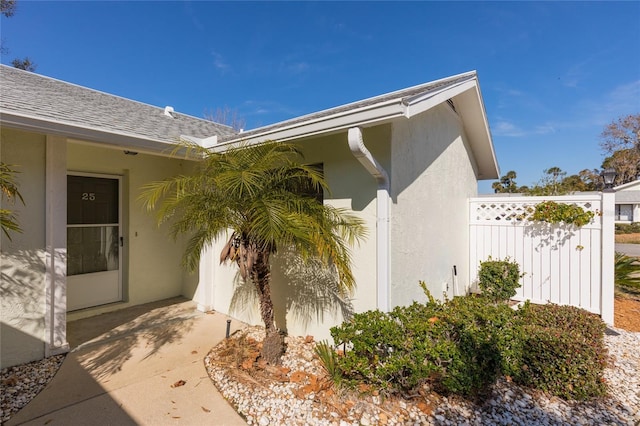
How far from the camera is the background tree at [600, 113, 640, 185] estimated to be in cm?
2884

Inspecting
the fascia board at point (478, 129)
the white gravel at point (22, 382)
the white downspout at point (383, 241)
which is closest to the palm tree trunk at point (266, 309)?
the white downspout at point (383, 241)

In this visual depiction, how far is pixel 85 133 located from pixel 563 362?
21.7 feet

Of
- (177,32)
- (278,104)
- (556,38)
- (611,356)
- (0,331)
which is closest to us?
(0,331)

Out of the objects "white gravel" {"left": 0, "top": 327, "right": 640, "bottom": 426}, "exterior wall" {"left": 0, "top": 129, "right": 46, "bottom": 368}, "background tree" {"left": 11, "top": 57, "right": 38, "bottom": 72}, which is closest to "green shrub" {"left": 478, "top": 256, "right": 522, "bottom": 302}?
"white gravel" {"left": 0, "top": 327, "right": 640, "bottom": 426}

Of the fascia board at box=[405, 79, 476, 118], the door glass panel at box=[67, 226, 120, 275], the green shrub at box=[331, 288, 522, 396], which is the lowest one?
the green shrub at box=[331, 288, 522, 396]

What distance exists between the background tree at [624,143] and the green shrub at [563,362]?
121 ft

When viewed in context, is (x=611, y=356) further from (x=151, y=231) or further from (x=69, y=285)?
(x=69, y=285)

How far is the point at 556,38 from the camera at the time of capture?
829 centimetres

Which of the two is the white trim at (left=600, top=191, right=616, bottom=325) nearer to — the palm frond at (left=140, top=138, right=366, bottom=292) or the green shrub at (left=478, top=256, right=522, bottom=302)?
the green shrub at (left=478, top=256, right=522, bottom=302)

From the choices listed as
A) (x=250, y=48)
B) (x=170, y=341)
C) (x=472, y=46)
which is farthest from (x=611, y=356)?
(x=250, y=48)

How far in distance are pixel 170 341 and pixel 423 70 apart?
12.2 meters

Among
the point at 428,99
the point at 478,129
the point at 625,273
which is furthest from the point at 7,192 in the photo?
the point at 625,273

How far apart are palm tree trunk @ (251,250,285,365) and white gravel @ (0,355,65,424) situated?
2.64 m

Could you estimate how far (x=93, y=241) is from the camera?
19.7 ft
